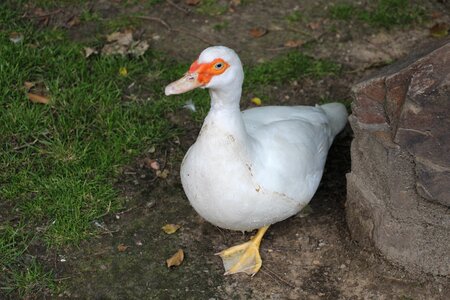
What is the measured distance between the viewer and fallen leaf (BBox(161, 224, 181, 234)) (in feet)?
13.3

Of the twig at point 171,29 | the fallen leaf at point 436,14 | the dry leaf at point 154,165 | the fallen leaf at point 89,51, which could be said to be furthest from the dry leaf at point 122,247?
the fallen leaf at point 436,14

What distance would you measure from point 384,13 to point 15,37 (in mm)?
2796

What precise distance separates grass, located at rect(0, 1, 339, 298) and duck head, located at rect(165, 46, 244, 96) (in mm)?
1131

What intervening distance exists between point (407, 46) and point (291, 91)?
1023mm

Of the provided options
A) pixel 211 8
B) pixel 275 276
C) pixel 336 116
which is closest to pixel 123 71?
pixel 211 8

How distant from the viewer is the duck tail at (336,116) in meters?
4.39

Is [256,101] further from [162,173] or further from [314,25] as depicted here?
A: [314,25]

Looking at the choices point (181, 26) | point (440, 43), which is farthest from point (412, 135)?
point (181, 26)

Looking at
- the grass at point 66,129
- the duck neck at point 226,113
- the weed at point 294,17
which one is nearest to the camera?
the duck neck at point 226,113

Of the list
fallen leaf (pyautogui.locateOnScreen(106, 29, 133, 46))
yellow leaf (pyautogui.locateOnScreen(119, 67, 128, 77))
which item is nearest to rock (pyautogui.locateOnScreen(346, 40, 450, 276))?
yellow leaf (pyautogui.locateOnScreen(119, 67, 128, 77))

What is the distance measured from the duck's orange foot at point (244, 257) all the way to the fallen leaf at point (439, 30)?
2417 mm

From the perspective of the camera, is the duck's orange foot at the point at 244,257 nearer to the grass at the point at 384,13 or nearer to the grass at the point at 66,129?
the grass at the point at 66,129

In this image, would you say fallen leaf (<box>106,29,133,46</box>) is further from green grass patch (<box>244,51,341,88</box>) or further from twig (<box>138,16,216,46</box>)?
green grass patch (<box>244,51,341,88</box>)

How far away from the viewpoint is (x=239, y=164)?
11.5ft
